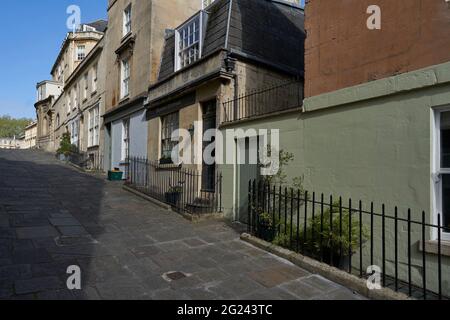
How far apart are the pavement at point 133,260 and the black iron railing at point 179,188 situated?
2.25 ft

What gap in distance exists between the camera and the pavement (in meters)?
4.34

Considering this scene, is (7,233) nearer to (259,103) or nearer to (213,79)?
(213,79)

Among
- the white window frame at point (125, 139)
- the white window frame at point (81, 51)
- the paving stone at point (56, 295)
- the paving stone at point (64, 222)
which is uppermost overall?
the white window frame at point (81, 51)

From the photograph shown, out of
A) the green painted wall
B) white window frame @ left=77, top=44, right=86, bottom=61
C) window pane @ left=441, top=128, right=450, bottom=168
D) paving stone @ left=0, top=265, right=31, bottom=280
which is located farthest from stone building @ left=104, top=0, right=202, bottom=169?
white window frame @ left=77, top=44, right=86, bottom=61

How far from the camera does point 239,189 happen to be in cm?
870

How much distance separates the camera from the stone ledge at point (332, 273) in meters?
4.23

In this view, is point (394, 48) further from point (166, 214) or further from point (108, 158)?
point (108, 158)

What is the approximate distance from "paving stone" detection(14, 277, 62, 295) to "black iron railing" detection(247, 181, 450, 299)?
143 inches

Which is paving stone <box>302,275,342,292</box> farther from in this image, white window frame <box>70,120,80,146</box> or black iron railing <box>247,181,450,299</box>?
white window frame <box>70,120,80,146</box>

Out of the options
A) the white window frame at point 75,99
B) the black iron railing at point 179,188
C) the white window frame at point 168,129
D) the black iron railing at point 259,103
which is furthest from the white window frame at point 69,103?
the black iron railing at point 259,103

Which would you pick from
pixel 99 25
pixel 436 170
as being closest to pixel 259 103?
pixel 436 170

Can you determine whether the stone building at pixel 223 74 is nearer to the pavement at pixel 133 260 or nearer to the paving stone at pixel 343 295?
the pavement at pixel 133 260
